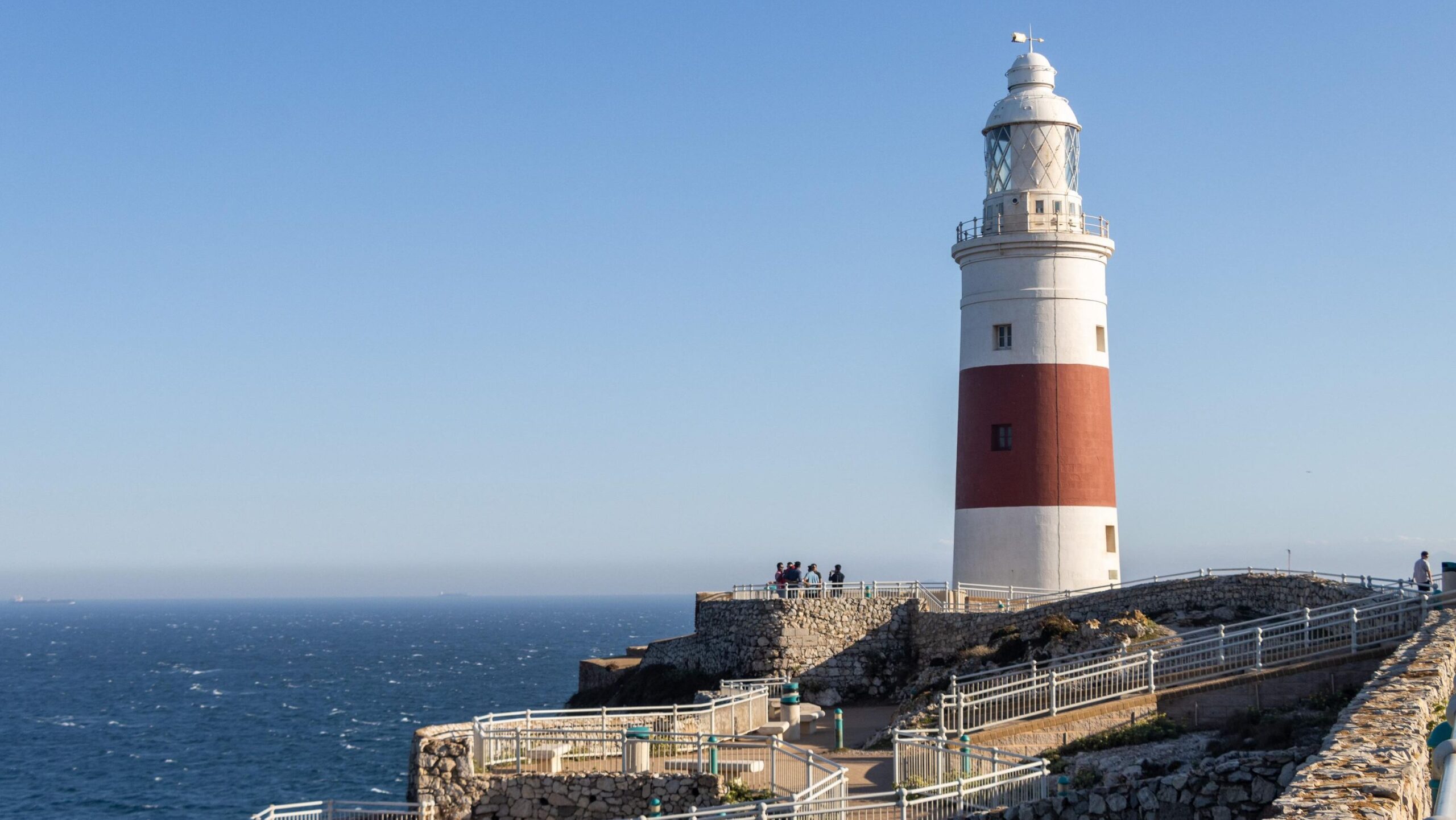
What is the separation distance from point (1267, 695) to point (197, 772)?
121ft

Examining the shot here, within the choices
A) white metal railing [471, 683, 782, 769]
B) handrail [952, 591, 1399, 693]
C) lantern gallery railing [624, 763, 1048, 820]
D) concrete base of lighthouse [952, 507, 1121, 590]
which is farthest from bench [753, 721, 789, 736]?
concrete base of lighthouse [952, 507, 1121, 590]

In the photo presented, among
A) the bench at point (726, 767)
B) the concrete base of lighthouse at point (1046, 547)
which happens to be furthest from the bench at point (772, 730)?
the concrete base of lighthouse at point (1046, 547)

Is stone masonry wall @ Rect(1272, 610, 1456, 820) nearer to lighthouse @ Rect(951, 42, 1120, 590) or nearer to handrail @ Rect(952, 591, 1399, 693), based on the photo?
handrail @ Rect(952, 591, 1399, 693)

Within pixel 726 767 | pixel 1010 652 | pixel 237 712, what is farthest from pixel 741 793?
pixel 237 712

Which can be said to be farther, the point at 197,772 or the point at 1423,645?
the point at 197,772

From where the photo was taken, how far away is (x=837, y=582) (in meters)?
35.2

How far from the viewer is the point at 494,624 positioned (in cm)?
18438

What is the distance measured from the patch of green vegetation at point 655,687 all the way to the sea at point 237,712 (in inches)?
266

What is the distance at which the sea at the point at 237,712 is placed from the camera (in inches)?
1780

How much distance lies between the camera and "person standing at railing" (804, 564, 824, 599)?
34.3 m

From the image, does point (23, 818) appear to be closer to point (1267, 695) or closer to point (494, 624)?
point (1267, 695)

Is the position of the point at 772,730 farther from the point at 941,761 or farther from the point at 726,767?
the point at 941,761

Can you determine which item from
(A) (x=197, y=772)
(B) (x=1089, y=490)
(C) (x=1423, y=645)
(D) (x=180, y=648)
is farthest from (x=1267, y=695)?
(D) (x=180, y=648)

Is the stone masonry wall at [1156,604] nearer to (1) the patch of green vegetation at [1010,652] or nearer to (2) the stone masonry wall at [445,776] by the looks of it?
(1) the patch of green vegetation at [1010,652]
